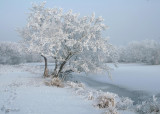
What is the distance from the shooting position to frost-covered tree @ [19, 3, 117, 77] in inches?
787

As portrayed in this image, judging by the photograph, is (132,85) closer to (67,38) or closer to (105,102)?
(67,38)

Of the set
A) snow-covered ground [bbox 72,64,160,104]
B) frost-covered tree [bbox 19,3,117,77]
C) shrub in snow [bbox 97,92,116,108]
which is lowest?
snow-covered ground [bbox 72,64,160,104]

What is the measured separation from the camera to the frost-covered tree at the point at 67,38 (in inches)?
787

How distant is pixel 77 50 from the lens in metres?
20.8

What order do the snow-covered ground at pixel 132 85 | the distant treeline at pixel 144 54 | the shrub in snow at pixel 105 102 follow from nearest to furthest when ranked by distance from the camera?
1. the shrub in snow at pixel 105 102
2. the snow-covered ground at pixel 132 85
3. the distant treeline at pixel 144 54

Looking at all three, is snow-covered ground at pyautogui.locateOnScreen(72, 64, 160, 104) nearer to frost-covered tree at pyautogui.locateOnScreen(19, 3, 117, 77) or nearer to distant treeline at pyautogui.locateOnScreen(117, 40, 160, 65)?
frost-covered tree at pyautogui.locateOnScreen(19, 3, 117, 77)

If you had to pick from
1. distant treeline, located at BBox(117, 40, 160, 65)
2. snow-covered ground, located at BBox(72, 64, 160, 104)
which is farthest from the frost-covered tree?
distant treeline, located at BBox(117, 40, 160, 65)

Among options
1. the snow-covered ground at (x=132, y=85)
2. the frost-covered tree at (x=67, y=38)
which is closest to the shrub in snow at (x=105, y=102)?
the snow-covered ground at (x=132, y=85)

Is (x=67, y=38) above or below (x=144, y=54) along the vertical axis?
below

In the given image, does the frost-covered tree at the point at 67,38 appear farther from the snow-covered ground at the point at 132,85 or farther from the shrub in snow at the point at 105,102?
the shrub in snow at the point at 105,102

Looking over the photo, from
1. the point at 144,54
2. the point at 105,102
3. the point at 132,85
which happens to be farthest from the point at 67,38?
the point at 144,54

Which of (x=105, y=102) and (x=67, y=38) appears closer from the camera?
(x=105, y=102)

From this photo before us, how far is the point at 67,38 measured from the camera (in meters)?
20.2

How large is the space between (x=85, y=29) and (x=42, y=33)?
14.7 feet
